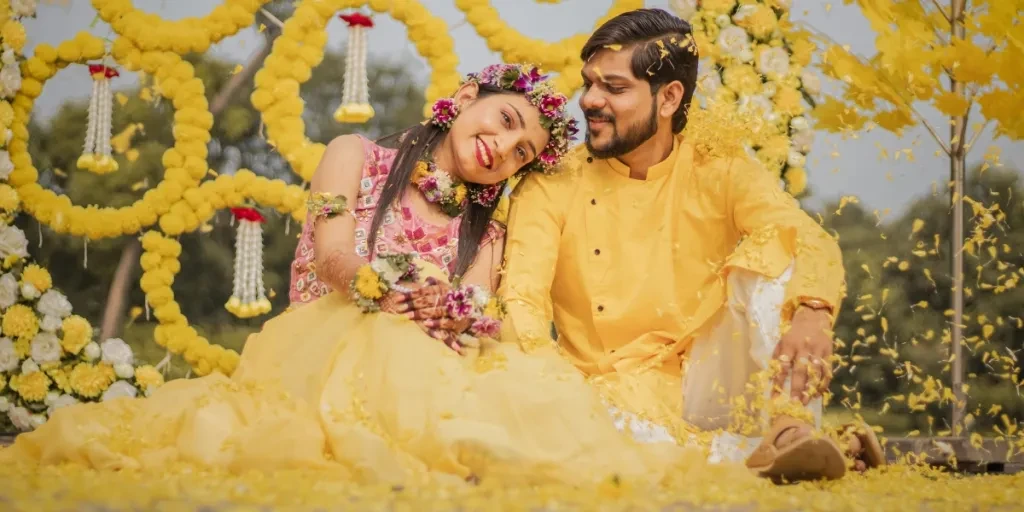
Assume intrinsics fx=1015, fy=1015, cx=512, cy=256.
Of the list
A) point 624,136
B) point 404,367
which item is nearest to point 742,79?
point 624,136

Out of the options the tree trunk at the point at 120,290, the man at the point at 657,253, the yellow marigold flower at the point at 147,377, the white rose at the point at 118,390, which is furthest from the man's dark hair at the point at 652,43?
the white rose at the point at 118,390

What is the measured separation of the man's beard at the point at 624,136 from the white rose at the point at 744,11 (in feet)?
3.04

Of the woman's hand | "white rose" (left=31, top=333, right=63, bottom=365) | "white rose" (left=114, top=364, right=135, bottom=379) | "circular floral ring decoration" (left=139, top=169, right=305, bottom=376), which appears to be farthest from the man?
"white rose" (left=31, top=333, right=63, bottom=365)

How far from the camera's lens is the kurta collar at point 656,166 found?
345cm

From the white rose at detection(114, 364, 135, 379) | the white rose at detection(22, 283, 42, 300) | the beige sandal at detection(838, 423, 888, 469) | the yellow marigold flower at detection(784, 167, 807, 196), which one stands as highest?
the yellow marigold flower at detection(784, 167, 807, 196)

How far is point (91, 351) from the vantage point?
4.28m

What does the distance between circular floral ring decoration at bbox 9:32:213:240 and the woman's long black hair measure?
1.24m

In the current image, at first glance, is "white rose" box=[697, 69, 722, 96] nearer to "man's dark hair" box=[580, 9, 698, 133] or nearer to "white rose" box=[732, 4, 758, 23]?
"white rose" box=[732, 4, 758, 23]

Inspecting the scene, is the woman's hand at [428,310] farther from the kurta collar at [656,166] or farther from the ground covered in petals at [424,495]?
the kurta collar at [656,166]

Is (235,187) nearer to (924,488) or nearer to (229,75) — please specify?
(229,75)

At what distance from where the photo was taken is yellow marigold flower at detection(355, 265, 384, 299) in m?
2.83

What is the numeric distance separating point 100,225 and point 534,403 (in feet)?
8.71

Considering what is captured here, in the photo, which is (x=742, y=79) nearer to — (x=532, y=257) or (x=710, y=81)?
(x=710, y=81)

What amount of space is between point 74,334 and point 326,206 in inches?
70.0
